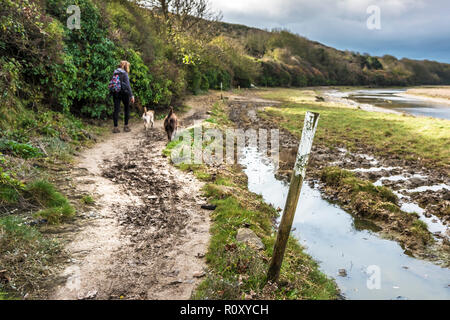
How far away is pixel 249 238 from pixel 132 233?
218 centimetres

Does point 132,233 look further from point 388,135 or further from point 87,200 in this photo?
point 388,135

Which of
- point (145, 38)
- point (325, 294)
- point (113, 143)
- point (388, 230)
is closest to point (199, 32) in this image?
point (145, 38)

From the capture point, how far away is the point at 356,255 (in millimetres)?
5910

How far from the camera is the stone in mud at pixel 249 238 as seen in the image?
513cm

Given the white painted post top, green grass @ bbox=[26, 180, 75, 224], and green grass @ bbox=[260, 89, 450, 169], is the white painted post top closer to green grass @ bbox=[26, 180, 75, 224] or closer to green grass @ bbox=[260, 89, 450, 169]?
green grass @ bbox=[26, 180, 75, 224]

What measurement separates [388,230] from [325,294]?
339 centimetres

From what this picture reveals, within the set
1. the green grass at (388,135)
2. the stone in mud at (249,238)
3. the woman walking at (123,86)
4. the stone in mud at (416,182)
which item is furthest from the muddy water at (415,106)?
the stone in mud at (249,238)

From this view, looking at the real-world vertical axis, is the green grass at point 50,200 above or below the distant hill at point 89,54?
below

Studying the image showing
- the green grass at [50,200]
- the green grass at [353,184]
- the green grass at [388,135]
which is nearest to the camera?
the green grass at [50,200]

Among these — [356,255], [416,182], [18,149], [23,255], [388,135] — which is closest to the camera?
[23,255]

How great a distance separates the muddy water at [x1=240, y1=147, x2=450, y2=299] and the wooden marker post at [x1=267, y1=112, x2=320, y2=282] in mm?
1688

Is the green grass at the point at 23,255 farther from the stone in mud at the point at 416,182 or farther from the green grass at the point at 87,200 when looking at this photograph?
the stone in mud at the point at 416,182

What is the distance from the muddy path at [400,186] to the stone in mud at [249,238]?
3.29m

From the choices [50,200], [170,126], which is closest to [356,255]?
[50,200]
